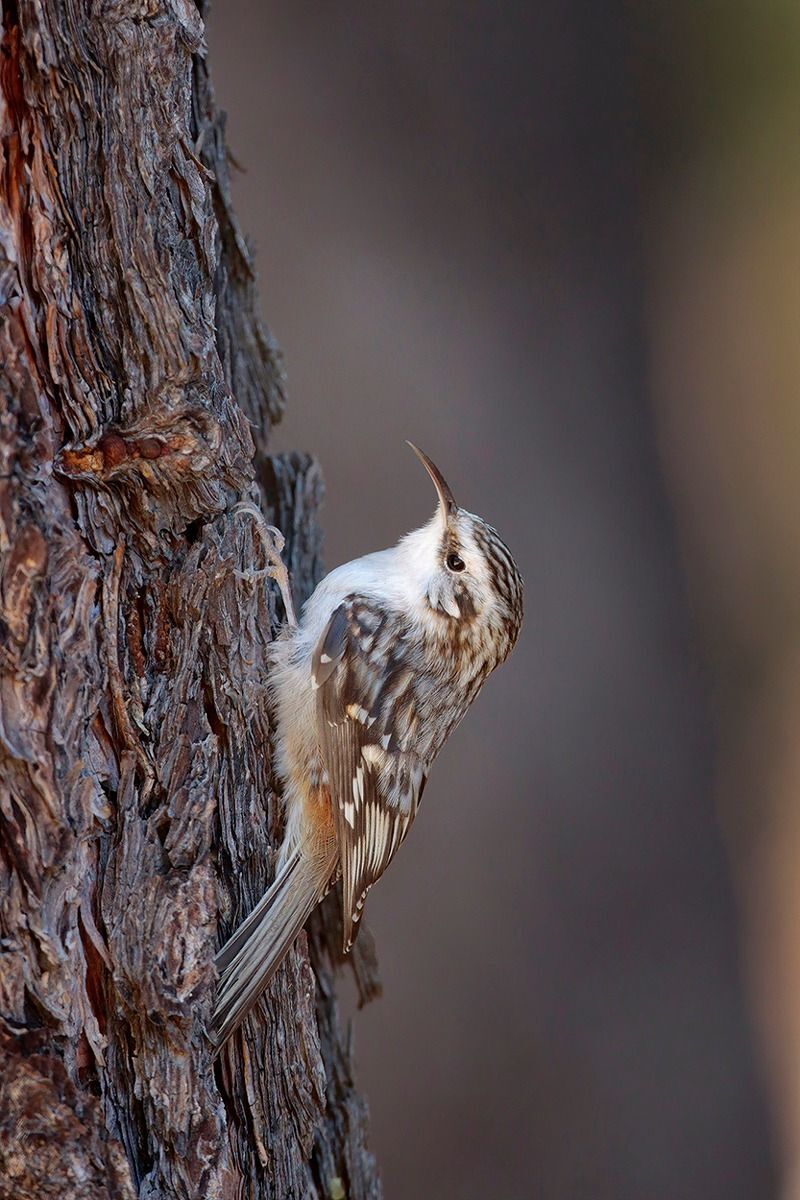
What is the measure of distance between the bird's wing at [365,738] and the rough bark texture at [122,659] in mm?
233

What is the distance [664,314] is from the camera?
2654mm

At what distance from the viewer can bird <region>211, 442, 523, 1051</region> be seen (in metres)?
1.78

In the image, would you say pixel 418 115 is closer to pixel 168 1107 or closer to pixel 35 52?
pixel 35 52

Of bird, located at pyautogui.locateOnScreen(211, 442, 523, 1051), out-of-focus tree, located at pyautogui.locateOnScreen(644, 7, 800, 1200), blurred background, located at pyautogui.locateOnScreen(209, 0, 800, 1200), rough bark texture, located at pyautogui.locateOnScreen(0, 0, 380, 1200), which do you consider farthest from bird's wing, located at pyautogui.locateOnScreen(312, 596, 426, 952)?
out-of-focus tree, located at pyautogui.locateOnScreen(644, 7, 800, 1200)

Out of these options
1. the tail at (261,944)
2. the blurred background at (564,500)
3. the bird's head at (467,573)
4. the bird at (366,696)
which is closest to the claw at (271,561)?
the bird at (366,696)

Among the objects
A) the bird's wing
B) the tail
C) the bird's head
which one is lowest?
the tail

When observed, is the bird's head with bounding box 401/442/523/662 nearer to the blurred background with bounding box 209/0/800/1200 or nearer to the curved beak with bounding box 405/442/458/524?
the curved beak with bounding box 405/442/458/524

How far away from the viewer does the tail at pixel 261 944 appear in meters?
1.58

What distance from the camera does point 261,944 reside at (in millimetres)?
1651

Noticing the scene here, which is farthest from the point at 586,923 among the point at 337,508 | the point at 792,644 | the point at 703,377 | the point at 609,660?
the point at 703,377

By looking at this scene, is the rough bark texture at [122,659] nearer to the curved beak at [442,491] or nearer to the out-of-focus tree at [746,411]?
the curved beak at [442,491]

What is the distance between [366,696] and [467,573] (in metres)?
0.33

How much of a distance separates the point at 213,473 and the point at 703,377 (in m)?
1.58

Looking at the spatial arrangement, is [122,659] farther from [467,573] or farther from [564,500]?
[564,500]
